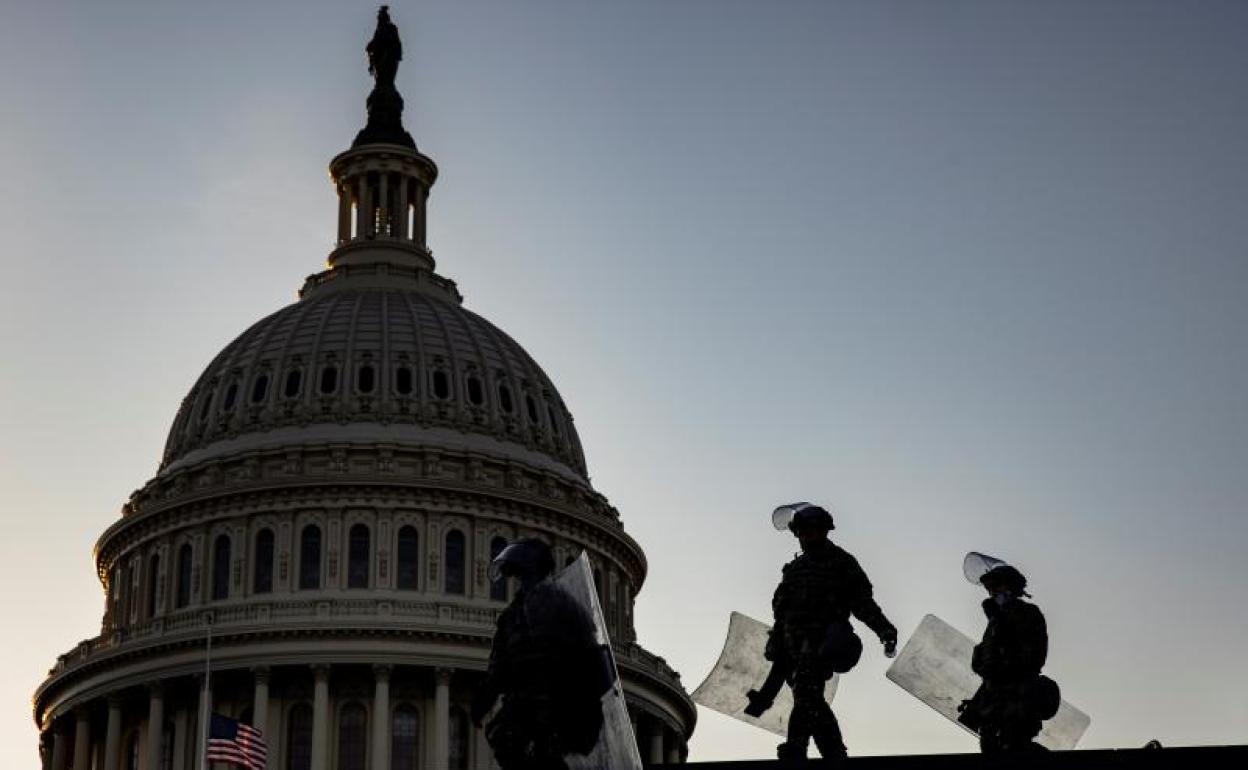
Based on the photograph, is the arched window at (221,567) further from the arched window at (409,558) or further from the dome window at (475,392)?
the dome window at (475,392)

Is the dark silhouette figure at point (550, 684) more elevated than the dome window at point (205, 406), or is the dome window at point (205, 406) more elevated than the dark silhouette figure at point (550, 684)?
the dome window at point (205, 406)

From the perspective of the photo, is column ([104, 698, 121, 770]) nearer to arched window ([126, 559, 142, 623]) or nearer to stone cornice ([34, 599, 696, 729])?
stone cornice ([34, 599, 696, 729])

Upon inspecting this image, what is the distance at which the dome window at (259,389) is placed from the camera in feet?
349

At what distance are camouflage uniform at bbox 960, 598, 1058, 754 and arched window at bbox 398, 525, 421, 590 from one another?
258 feet

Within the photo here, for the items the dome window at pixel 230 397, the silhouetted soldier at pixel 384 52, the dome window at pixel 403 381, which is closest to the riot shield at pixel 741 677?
the dome window at pixel 403 381

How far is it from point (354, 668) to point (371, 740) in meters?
3.06

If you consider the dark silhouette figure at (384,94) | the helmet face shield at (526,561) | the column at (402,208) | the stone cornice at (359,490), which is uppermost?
the dark silhouette figure at (384,94)

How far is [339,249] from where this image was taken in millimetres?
116938

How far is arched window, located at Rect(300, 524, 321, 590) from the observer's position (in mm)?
97500

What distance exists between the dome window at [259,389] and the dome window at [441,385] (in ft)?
26.4

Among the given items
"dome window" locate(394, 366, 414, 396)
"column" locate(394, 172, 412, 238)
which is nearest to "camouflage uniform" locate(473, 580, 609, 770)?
"dome window" locate(394, 366, 414, 396)

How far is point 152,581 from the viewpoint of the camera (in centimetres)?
10225

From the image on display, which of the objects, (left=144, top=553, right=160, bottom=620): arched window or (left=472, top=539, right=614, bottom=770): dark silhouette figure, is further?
(left=144, top=553, right=160, bottom=620): arched window

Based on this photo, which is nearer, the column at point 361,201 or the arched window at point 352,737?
the arched window at point 352,737
